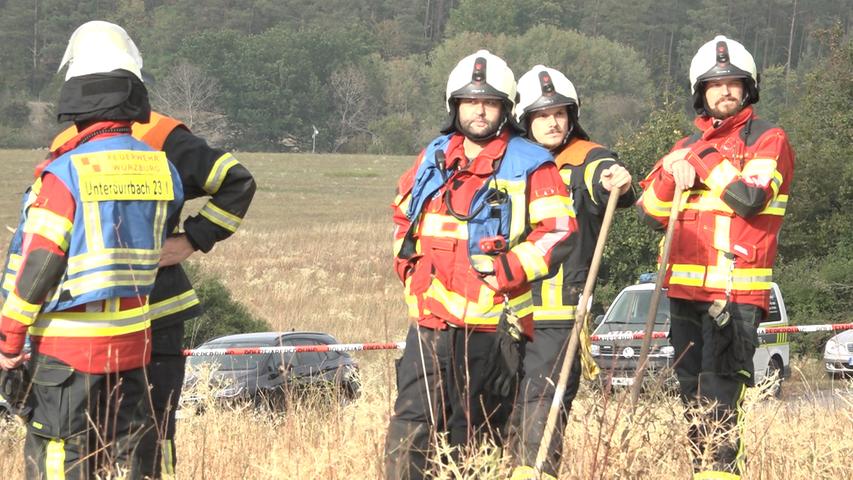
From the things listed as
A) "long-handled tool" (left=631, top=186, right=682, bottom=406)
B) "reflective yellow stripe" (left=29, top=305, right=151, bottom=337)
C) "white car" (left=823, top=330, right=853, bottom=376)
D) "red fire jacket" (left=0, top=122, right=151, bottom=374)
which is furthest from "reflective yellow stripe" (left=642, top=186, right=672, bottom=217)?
"white car" (left=823, top=330, right=853, bottom=376)

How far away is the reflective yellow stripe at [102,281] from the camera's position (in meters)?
4.96

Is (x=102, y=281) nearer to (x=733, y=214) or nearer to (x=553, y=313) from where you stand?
(x=553, y=313)

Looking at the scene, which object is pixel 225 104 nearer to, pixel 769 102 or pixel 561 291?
pixel 769 102

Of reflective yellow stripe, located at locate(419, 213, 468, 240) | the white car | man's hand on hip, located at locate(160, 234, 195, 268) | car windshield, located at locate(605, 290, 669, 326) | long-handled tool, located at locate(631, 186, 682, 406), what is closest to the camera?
long-handled tool, located at locate(631, 186, 682, 406)

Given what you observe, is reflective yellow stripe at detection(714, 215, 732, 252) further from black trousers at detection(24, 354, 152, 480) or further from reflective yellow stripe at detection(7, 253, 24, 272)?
reflective yellow stripe at detection(7, 253, 24, 272)

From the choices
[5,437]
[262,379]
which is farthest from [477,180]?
[262,379]

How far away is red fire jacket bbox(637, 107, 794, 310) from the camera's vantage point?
6.13 metres

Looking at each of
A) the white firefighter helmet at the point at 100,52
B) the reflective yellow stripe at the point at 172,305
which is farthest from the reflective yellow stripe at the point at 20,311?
the white firefighter helmet at the point at 100,52

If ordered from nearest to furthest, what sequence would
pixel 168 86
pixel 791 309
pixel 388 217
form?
1. pixel 791 309
2. pixel 388 217
3. pixel 168 86

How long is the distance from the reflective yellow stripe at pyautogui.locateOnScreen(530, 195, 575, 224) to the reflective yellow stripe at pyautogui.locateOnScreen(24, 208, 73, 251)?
1.84m

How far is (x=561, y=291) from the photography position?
6414 millimetres

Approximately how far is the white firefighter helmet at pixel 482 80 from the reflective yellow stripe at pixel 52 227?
170cm

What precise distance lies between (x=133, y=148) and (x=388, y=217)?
51892 millimetres

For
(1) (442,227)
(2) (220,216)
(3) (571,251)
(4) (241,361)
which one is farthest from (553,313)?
(4) (241,361)
